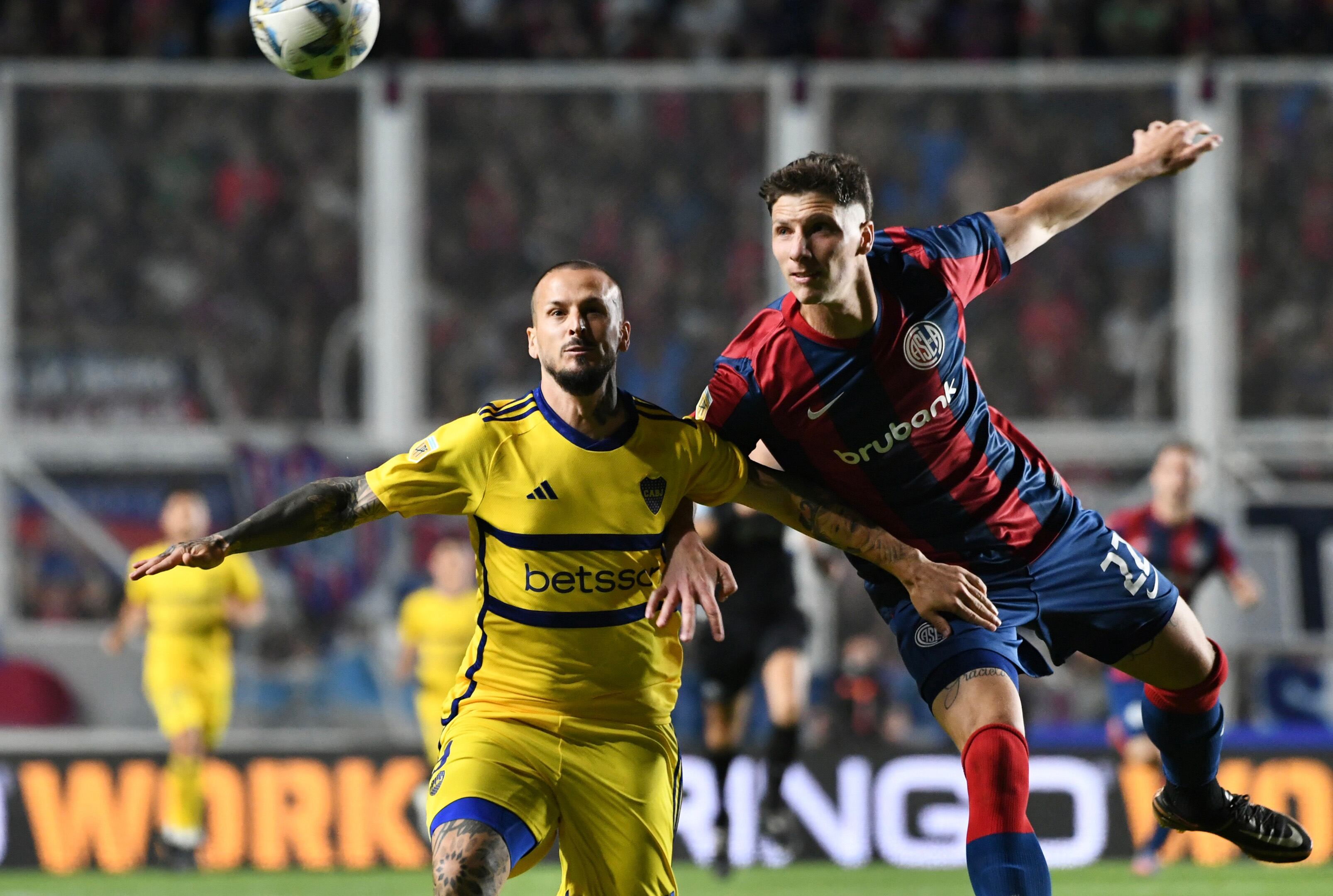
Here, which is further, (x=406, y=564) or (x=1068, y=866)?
(x=406, y=564)

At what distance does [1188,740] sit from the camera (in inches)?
197

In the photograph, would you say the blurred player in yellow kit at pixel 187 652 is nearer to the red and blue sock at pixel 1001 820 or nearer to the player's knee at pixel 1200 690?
the player's knee at pixel 1200 690


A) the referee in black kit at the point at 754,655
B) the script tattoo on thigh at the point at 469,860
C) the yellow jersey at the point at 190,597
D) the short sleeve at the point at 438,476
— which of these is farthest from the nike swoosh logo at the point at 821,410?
the yellow jersey at the point at 190,597

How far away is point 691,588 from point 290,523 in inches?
39.4

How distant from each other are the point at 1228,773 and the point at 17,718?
22.9 ft

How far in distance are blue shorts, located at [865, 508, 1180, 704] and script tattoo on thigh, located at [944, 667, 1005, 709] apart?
15 cm

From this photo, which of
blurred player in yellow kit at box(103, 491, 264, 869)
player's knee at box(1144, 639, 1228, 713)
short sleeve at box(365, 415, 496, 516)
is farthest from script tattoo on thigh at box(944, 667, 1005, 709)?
blurred player in yellow kit at box(103, 491, 264, 869)

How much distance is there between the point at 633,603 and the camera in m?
4.31

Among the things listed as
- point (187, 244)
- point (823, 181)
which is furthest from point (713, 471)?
point (187, 244)

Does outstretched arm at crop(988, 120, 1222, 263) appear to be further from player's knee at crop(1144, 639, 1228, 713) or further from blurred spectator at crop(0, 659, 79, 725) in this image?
blurred spectator at crop(0, 659, 79, 725)

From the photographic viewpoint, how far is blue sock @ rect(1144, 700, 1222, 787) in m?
4.98

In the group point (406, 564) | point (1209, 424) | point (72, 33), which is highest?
point (72, 33)

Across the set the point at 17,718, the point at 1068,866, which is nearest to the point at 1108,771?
the point at 1068,866

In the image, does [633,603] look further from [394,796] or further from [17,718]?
[17,718]
